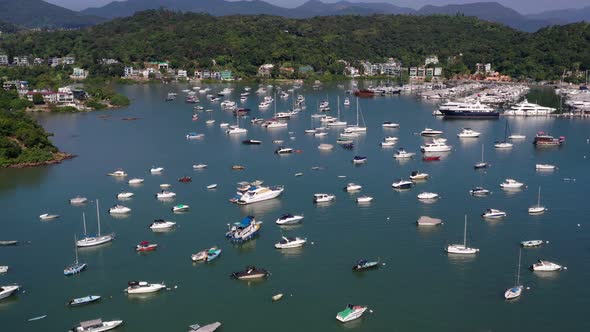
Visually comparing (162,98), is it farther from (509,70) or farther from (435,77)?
(509,70)

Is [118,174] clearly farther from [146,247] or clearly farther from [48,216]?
[146,247]

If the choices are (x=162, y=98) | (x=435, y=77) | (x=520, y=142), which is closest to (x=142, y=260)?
(x=520, y=142)

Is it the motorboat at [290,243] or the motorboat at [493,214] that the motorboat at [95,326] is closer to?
the motorboat at [290,243]

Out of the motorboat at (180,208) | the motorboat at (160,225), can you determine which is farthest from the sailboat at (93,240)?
the motorboat at (180,208)

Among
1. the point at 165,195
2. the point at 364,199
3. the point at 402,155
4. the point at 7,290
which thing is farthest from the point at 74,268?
the point at 402,155

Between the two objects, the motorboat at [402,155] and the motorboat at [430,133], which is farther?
the motorboat at [430,133]

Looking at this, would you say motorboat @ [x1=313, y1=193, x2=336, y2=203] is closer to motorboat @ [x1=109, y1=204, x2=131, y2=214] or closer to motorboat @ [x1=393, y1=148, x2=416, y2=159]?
motorboat @ [x1=109, y1=204, x2=131, y2=214]
